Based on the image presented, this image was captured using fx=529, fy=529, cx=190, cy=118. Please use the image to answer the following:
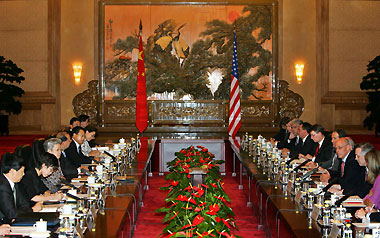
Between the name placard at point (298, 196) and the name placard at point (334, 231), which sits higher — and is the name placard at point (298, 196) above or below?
above

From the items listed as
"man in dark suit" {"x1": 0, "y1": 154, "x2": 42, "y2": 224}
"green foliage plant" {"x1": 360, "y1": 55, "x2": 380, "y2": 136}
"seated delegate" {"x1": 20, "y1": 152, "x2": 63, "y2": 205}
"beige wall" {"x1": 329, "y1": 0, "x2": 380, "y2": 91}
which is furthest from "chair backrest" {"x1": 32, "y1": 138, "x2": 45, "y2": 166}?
"beige wall" {"x1": 329, "y1": 0, "x2": 380, "y2": 91}

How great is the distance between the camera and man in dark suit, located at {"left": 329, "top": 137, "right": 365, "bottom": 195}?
534cm

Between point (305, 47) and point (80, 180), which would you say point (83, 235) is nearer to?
point (80, 180)

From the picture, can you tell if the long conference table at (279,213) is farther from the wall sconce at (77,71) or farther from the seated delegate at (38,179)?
the wall sconce at (77,71)

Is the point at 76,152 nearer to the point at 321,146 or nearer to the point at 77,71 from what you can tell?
the point at 321,146

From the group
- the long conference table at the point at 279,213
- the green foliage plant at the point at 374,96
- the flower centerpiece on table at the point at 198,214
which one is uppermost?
the green foliage plant at the point at 374,96

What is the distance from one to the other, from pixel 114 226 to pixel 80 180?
193 cm

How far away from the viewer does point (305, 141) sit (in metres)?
8.48

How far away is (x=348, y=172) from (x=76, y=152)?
12.4ft

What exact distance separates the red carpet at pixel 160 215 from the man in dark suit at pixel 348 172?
1159 mm

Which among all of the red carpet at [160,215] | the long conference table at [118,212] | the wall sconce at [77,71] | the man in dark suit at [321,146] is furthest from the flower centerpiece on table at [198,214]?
the wall sconce at [77,71]

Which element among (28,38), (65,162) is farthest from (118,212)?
(28,38)

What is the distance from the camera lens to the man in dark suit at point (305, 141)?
8250mm

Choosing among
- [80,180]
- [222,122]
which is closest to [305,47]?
[222,122]
